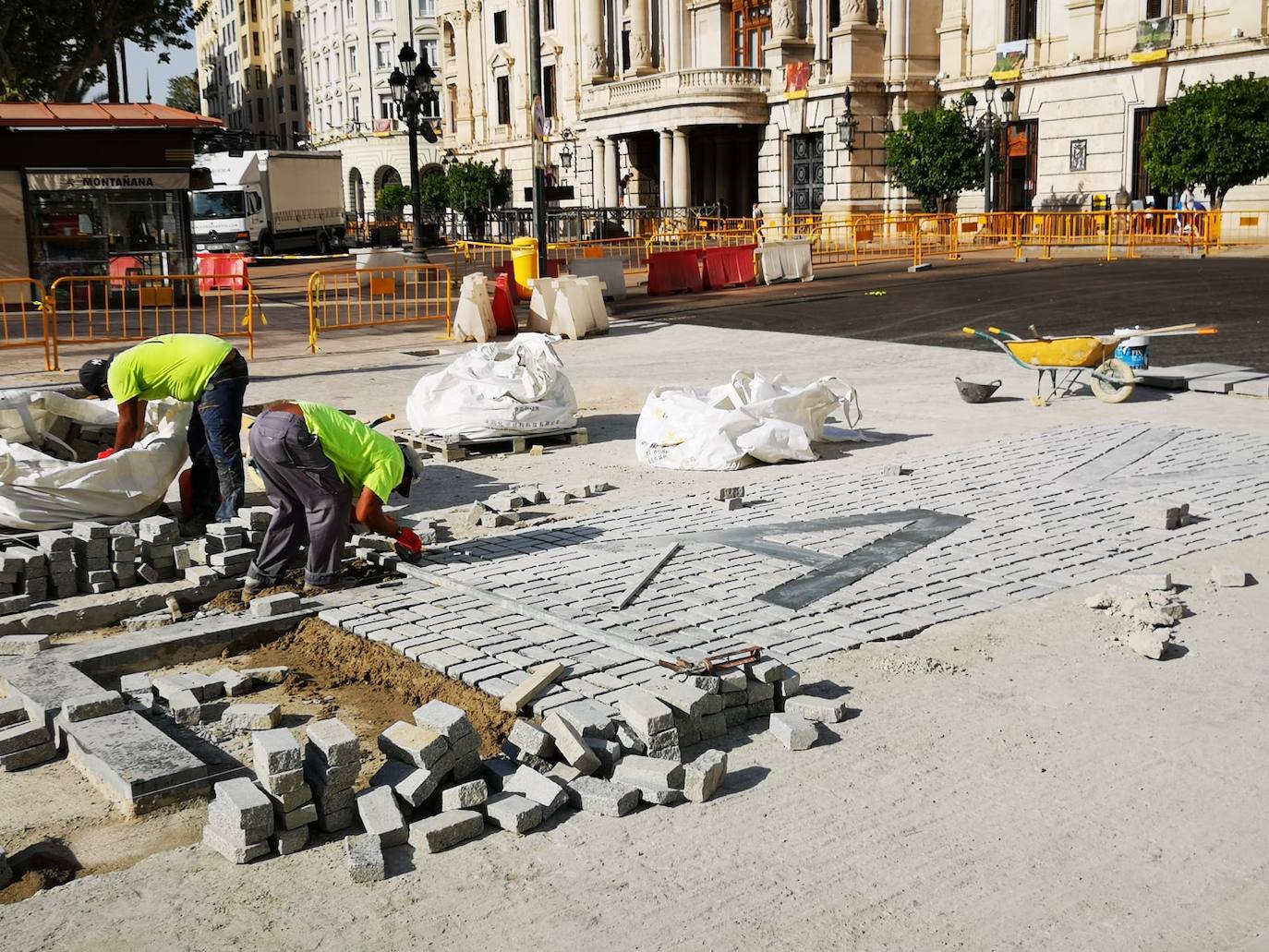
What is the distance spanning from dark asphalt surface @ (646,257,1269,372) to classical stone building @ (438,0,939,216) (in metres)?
18.6

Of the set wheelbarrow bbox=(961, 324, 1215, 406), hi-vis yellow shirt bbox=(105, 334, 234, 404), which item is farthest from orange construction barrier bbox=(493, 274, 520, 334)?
hi-vis yellow shirt bbox=(105, 334, 234, 404)

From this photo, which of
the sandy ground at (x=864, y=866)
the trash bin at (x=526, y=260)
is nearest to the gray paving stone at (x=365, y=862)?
the sandy ground at (x=864, y=866)

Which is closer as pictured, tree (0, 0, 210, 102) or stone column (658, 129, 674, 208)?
tree (0, 0, 210, 102)

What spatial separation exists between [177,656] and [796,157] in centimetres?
4609

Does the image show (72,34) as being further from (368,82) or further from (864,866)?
(368,82)

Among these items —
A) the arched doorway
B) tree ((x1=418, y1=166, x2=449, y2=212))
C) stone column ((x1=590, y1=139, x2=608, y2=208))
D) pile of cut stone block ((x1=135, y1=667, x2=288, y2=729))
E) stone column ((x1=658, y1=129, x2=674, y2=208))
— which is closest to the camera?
pile of cut stone block ((x1=135, y1=667, x2=288, y2=729))

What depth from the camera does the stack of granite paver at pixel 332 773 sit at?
445 centimetres

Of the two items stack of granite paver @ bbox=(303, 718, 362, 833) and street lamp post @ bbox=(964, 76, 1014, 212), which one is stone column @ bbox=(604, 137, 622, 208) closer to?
street lamp post @ bbox=(964, 76, 1014, 212)

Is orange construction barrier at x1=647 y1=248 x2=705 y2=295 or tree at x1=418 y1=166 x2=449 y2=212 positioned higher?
tree at x1=418 y1=166 x2=449 y2=212

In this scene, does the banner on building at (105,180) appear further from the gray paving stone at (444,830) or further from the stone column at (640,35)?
the stone column at (640,35)

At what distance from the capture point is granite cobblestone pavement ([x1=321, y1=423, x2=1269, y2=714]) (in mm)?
6254

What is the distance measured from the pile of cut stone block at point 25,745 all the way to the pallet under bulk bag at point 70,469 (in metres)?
3.02

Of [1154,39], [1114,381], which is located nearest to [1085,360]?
[1114,381]

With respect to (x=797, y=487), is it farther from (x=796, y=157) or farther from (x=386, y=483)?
(x=796, y=157)
